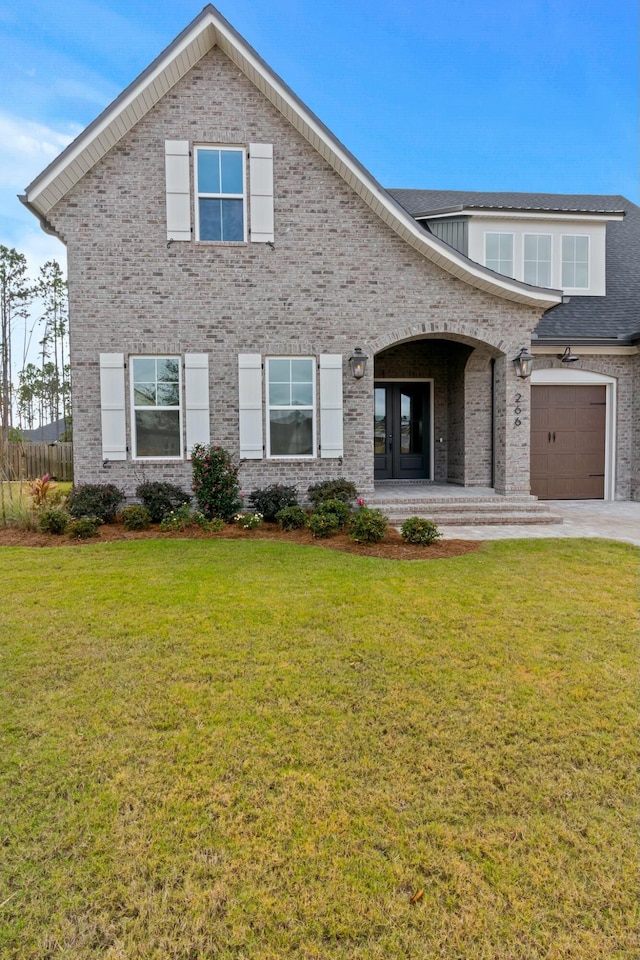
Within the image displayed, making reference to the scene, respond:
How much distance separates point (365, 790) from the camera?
2.28 m

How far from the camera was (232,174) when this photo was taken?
9055 mm

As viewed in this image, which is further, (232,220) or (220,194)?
(232,220)

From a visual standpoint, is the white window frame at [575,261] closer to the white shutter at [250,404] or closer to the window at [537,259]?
the window at [537,259]

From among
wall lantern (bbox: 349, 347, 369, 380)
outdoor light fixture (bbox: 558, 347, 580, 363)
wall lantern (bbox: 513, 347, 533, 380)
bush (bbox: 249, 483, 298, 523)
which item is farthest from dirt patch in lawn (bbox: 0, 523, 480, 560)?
outdoor light fixture (bbox: 558, 347, 580, 363)

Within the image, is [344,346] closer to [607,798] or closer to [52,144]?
[607,798]

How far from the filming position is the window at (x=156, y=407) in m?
9.22

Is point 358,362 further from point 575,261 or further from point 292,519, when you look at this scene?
point 575,261

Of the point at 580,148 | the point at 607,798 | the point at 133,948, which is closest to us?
the point at 133,948

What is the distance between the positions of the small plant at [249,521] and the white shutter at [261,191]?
488 centimetres

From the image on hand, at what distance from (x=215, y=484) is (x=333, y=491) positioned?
2049 millimetres

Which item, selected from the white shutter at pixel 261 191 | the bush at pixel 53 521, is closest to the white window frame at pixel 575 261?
the white shutter at pixel 261 191

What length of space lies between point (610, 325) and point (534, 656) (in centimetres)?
1066

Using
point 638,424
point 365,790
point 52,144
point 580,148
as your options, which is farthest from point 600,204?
point 365,790

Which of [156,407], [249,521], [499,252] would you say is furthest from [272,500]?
[499,252]
